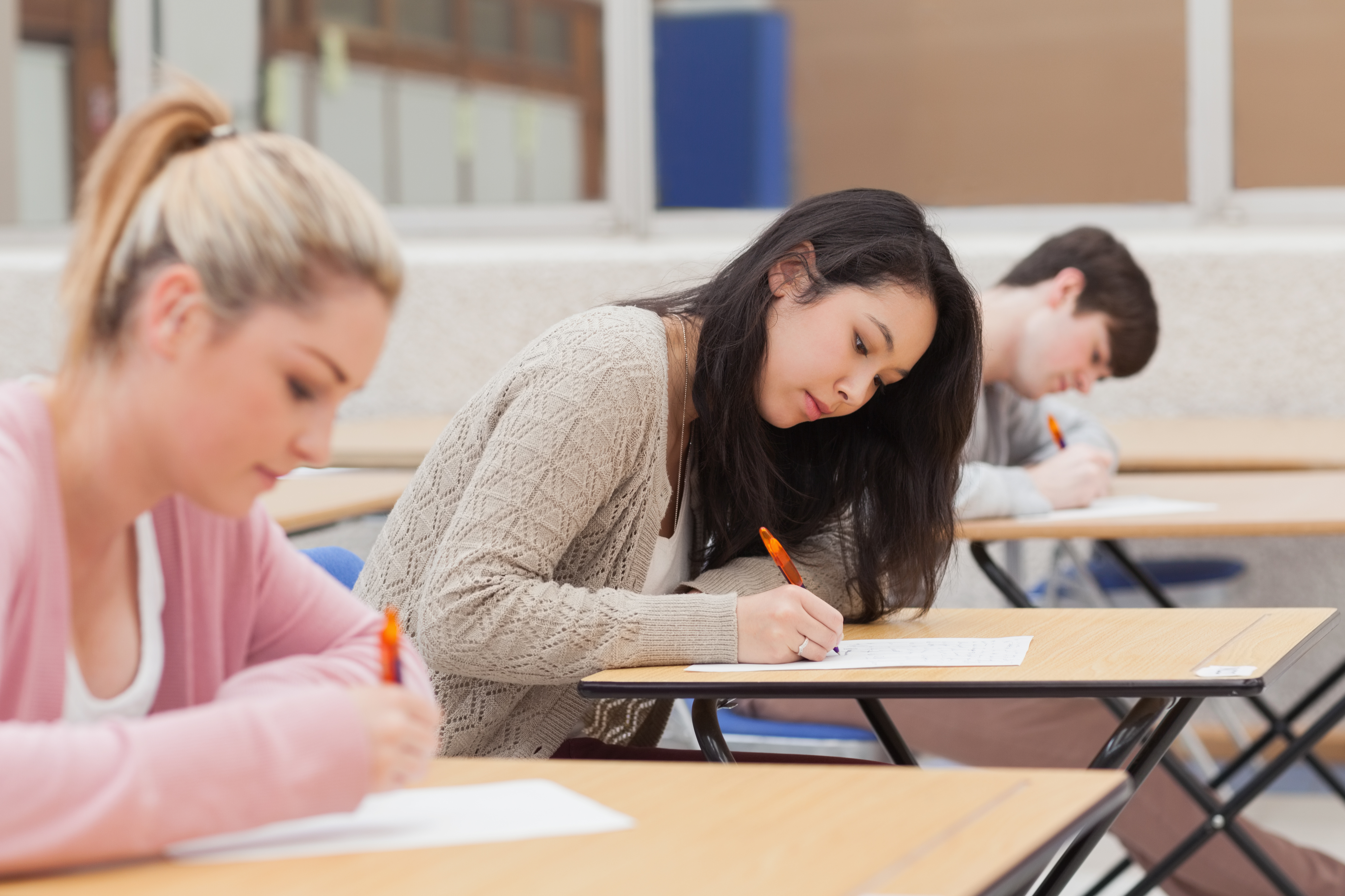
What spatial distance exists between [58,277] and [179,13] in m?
3.70

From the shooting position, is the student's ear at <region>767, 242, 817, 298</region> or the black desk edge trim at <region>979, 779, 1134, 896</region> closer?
the black desk edge trim at <region>979, 779, 1134, 896</region>

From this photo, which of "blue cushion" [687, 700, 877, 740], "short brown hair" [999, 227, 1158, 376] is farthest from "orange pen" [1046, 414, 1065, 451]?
"blue cushion" [687, 700, 877, 740]

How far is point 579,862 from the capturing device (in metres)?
0.83

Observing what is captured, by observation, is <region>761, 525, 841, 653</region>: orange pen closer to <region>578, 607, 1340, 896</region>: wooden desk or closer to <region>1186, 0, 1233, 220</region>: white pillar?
<region>578, 607, 1340, 896</region>: wooden desk

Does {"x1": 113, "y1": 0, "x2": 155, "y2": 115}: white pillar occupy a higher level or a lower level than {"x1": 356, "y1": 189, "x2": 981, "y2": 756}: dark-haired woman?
higher

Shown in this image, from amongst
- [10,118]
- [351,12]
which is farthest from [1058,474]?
[10,118]

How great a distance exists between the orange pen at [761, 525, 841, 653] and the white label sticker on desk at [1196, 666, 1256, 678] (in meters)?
0.45

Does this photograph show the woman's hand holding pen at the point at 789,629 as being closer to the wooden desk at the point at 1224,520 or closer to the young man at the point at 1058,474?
the wooden desk at the point at 1224,520

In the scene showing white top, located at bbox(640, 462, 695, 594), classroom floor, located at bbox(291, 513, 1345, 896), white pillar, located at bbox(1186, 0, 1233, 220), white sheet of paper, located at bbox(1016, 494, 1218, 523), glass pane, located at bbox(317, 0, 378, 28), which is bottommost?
classroom floor, located at bbox(291, 513, 1345, 896)

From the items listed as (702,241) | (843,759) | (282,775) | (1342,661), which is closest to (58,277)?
(282,775)

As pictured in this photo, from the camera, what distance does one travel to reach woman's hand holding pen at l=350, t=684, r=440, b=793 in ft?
2.80

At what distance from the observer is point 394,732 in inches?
33.9

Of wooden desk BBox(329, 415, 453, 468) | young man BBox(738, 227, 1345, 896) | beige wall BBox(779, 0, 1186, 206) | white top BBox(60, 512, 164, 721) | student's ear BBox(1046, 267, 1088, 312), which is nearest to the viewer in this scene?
white top BBox(60, 512, 164, 721)

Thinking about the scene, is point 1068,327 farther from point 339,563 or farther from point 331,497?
point 339,563
